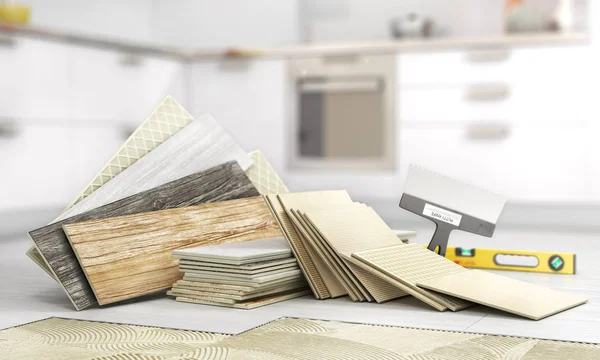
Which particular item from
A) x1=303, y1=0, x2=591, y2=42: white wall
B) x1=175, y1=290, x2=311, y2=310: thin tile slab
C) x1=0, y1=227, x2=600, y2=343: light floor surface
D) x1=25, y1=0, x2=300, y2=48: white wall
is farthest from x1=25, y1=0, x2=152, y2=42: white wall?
x1=175, y1=290, x2=311, y2=310: thin tile slab

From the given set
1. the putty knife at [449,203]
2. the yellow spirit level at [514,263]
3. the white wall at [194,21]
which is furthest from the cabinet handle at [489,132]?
the putty knife at [449,203]

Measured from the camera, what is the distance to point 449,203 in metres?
2.59

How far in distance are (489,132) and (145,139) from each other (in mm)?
2482

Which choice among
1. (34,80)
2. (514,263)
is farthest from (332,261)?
(34,80)

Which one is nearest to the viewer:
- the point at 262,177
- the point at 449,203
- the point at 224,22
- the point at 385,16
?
the point at 449,203

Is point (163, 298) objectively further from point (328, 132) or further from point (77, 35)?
point (328, 132)

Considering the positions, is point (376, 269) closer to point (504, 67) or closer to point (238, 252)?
point (238, 252)

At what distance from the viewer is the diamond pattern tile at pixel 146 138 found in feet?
8.39

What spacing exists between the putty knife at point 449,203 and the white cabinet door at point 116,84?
7.94 ft

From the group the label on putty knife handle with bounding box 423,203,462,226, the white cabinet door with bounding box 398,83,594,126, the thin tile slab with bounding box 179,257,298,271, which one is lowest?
the thin tile slab with bounding box 179,257,298,271

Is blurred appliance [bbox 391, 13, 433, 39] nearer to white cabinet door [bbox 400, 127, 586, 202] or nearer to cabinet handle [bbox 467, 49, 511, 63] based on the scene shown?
cabinet handle [bbox 467, 49, 511, 63]

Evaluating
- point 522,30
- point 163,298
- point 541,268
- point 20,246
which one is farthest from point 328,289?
point 522,30

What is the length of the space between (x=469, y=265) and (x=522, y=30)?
2.38m

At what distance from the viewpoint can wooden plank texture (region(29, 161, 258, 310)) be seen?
7.31ft
